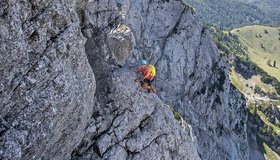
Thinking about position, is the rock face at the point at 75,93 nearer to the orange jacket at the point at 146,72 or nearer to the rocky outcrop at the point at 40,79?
the rocky outcrop at the point at 40,79

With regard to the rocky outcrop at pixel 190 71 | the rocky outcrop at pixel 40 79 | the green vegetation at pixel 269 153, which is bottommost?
the green vegetation at pixel 269 153

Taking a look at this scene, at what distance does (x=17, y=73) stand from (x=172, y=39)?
315ft

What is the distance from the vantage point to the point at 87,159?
33094mm

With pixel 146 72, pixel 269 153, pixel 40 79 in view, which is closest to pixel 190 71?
pixel 146 72

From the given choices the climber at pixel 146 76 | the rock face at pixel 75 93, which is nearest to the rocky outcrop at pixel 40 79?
the rock face at pixel 75 93

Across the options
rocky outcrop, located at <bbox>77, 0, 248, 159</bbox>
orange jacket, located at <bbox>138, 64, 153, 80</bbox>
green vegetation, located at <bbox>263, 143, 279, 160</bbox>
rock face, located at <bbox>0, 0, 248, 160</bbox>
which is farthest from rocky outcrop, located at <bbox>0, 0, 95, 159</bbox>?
green vegetation, located at <bbox>263, 143, 279, 160</bbox>

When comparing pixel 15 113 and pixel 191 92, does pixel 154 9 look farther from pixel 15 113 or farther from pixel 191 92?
pixel 15 113

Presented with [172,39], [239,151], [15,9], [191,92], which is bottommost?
[239,151]

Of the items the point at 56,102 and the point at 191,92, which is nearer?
the point at 56,102

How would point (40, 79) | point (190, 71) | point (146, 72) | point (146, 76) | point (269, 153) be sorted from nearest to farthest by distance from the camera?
1. point (40, 79)
2. point (146, 76)
3. point (146, 72)
4. point (190, 71)
5. point (269, 153)

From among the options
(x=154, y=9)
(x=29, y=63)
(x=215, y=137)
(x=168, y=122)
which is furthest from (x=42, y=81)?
(x=215, y=137)

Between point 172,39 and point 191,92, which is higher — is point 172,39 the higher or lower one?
the higher one

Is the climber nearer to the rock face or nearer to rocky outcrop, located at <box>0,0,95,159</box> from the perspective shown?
the rock face

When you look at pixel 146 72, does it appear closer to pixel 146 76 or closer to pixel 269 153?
pixel 146 76
